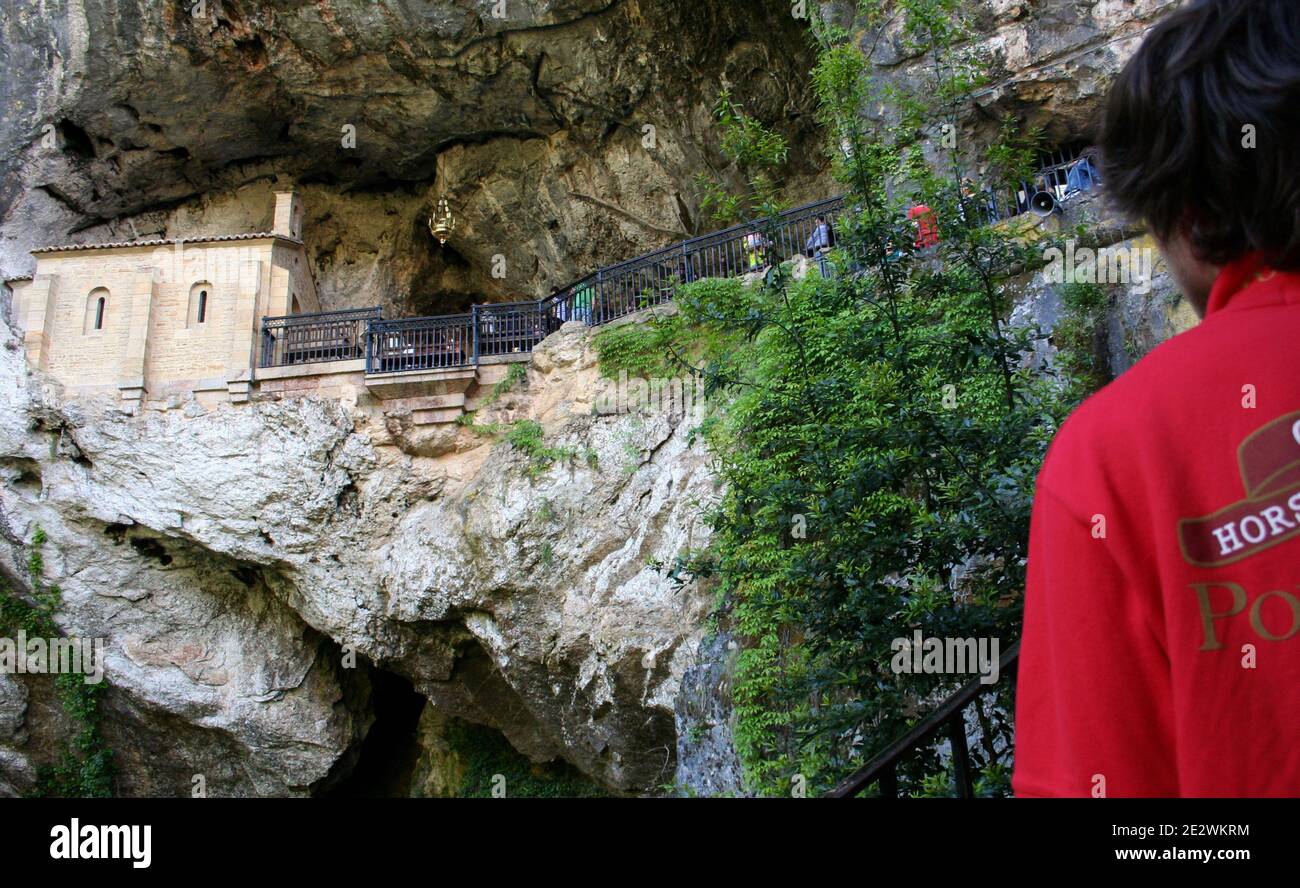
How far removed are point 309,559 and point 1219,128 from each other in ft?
44.5

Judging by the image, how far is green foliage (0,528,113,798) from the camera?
46.3 feet

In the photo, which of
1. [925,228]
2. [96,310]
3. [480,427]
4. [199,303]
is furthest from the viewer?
[199,303]

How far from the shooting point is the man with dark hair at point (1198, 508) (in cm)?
97

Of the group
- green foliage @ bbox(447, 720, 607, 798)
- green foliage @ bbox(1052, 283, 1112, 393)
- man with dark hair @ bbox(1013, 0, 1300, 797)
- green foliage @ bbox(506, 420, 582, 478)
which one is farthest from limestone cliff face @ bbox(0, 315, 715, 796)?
man with dark hair @ bbox(1013, 0, 1300, 797)

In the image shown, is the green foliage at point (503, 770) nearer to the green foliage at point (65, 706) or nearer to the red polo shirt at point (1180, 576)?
the green foliage at point (65, 706)

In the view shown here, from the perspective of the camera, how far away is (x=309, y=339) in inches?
598

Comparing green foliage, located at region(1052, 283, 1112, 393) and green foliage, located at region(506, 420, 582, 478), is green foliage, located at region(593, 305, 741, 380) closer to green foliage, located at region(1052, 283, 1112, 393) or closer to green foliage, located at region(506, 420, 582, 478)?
green foliage, located at region(506, 420, 582, 478)

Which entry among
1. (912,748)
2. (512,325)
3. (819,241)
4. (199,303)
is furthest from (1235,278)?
(199,303)

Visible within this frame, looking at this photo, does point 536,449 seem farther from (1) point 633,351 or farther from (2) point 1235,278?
(2) point 1235,278

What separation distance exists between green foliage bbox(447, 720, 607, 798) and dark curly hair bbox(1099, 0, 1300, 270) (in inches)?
520

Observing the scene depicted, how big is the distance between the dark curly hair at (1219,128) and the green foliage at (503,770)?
13.2 meters

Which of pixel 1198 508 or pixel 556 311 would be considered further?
pixel 556 311
